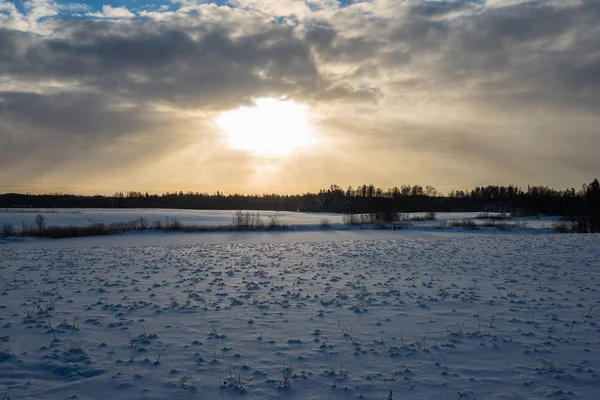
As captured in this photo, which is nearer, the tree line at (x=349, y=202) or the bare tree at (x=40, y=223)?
the bare tree at (x=40, y=223)

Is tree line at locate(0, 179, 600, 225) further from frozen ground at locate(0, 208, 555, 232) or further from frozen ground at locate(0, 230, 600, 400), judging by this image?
frozen ground at locate(0, 230, 600, 400)

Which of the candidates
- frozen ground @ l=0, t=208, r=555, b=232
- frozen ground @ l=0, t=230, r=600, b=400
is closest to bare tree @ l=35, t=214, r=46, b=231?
frozen ground @ l=0, t=208, r=555, b=232

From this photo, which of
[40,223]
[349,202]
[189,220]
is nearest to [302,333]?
[40,223]

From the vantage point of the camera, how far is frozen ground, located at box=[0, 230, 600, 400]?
225 inches

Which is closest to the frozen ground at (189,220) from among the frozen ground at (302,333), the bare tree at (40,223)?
the bare tree at (40,223)

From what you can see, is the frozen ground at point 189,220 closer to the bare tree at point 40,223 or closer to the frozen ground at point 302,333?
the bare tree at point 40,223

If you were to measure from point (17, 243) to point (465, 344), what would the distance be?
35.3 m

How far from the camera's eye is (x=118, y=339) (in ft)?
24.6

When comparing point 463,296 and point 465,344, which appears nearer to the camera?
point 465,344

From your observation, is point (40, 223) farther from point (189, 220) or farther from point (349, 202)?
point (349, 202)

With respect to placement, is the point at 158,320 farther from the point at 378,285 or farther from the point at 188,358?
the point at 378,285

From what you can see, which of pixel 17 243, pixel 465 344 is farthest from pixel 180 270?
pixel 17 243

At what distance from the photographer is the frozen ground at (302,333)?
18.7ft

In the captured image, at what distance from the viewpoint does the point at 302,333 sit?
7.92 metres
